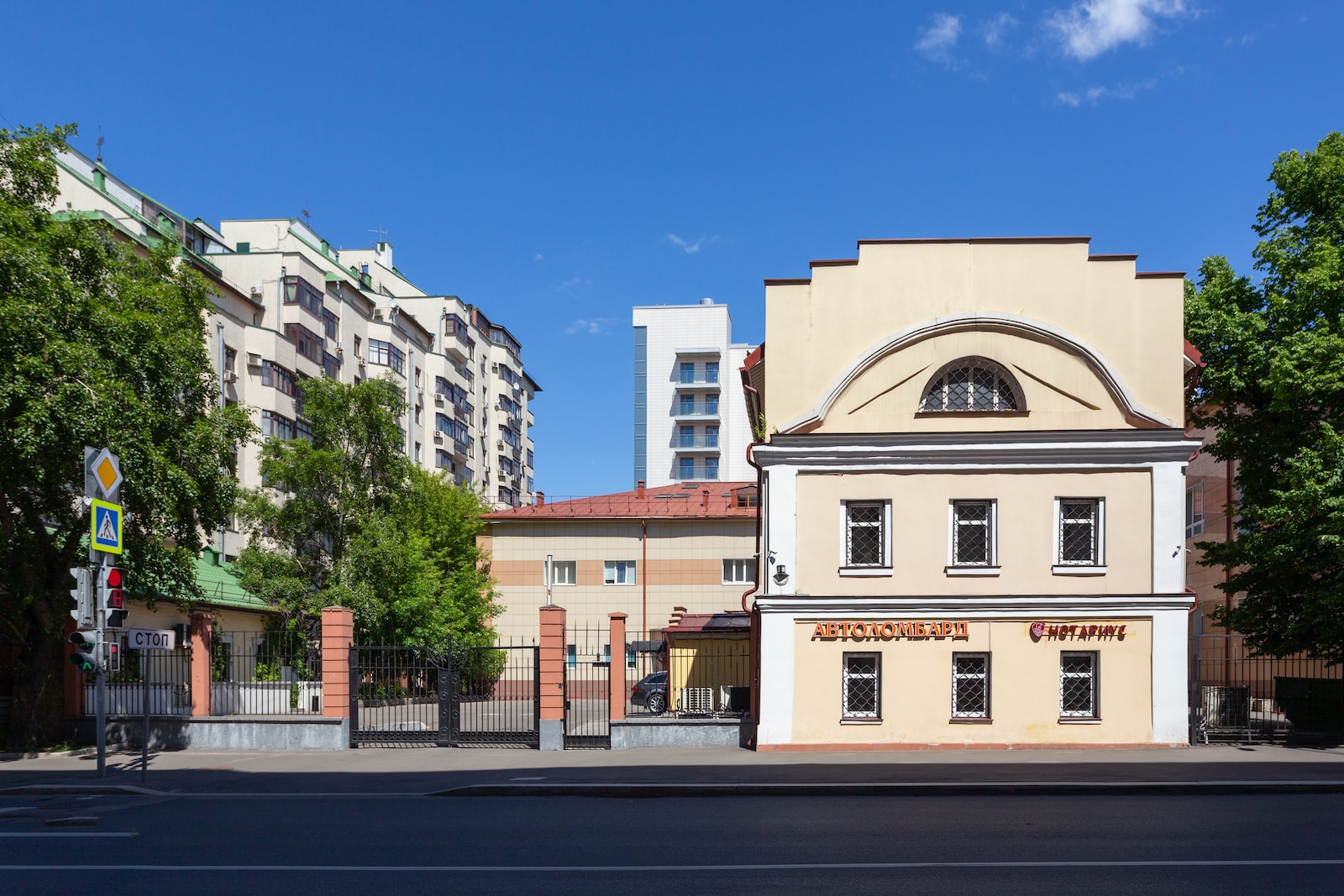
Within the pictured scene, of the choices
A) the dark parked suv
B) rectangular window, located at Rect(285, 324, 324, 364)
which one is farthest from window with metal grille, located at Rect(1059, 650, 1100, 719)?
rectangular window, located at Rect(285, 324, 324, 364)

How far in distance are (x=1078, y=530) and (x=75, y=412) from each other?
17764 mm

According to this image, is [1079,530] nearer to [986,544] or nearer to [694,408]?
[986,544]

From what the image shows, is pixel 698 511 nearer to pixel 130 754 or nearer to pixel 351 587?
pixel 351 587

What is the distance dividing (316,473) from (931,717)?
81.9ft

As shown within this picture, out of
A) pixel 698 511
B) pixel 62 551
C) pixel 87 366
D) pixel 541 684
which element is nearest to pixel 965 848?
pixel 541 684

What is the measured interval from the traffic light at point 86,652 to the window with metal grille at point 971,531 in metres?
14.5

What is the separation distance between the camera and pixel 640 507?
4903cm

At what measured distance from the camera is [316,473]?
38.5 meters

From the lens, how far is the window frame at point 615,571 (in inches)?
1903

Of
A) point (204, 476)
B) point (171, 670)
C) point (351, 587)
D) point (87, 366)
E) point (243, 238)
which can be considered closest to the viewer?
point (87, 366)

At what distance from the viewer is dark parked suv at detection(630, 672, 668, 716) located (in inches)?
1354

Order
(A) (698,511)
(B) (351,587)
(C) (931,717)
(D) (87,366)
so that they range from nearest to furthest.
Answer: (D) (87,366), (C) (931,717), (B) (351,587), (A) (698,511)

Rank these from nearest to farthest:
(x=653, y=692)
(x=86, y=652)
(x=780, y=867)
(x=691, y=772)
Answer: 1. (x=780, y=867)
2. (x=86, y=652)
3. (x=691, y=772)
4. (x=653, y=692)

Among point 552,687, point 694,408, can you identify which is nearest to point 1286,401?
point 552,687
